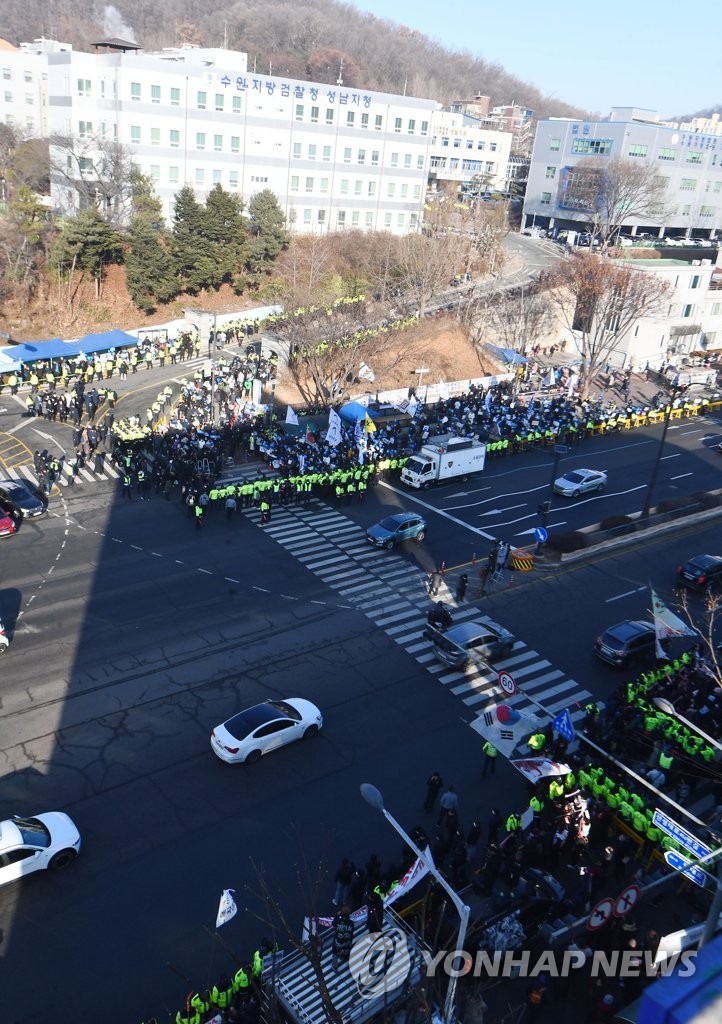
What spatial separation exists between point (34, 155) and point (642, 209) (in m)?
66.7

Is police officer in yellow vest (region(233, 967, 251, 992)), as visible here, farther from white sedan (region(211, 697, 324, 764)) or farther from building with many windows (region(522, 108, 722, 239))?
building with many windows (region(522, 108, 722, 239))

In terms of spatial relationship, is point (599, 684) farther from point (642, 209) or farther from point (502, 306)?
point (642, 209)

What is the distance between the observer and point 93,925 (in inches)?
515

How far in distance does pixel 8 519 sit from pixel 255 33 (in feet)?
486

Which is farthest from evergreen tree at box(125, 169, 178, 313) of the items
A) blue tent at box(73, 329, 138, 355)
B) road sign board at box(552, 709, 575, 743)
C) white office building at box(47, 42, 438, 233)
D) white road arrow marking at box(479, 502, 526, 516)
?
road sign board at box(552, 709, 575, 743)

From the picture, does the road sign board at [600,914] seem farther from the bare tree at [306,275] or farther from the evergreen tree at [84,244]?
the evergreen tree at [84,244]

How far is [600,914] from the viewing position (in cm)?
1261

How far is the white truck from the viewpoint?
111ft

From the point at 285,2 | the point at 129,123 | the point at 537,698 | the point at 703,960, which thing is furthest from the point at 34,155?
the point at 285,2

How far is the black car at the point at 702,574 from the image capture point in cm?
2680

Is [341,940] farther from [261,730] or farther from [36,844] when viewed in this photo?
[36,844]

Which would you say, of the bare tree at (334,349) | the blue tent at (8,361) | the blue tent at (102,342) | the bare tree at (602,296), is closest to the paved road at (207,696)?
the blue tent at (8,361)

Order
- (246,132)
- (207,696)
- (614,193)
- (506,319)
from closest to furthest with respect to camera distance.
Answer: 1. (207,696)
2. (506,319)
3. (246,132)
4. (614,193)

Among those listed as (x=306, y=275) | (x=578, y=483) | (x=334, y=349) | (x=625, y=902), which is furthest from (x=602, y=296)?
(x=625, y=902)
